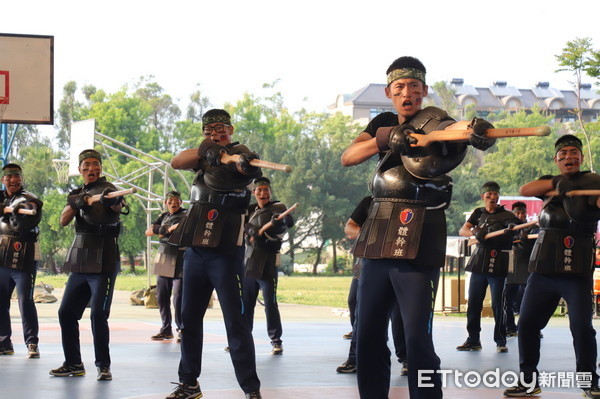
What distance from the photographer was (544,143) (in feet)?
207

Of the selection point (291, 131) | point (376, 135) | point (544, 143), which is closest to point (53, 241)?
point (291, 131)

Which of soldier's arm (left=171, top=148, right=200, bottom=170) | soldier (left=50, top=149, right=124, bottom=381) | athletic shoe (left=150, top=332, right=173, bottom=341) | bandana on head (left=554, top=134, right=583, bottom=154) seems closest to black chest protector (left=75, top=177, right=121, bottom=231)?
soldier (left=50, top=149, right=124, bottom=381)

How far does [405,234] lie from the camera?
518 cm

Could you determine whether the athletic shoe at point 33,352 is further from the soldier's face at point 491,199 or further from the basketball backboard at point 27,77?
the soldier's face at point 491,199

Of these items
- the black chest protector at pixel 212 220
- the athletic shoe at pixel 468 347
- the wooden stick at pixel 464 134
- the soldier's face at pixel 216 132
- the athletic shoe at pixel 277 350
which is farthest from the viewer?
the athletic shoe at pixel 468 347

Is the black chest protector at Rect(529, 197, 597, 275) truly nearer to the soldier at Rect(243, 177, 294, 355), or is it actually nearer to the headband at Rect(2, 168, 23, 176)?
the soldier at Rect(243, 177, 294, 355)

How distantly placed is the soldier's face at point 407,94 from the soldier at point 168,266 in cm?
794

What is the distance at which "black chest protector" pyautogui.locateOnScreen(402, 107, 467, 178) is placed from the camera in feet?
16.9

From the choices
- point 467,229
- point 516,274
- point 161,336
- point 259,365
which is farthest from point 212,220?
point 516,274

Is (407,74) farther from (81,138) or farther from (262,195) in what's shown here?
(81,138)

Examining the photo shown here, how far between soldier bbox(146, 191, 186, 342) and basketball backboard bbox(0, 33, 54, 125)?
7.37ft

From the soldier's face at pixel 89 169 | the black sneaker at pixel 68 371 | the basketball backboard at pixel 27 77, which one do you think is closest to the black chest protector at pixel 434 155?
the soldier's face at pixel 89 169

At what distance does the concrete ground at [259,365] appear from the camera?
26.3 feet

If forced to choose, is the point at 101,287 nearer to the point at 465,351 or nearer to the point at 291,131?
the point at 465,351
